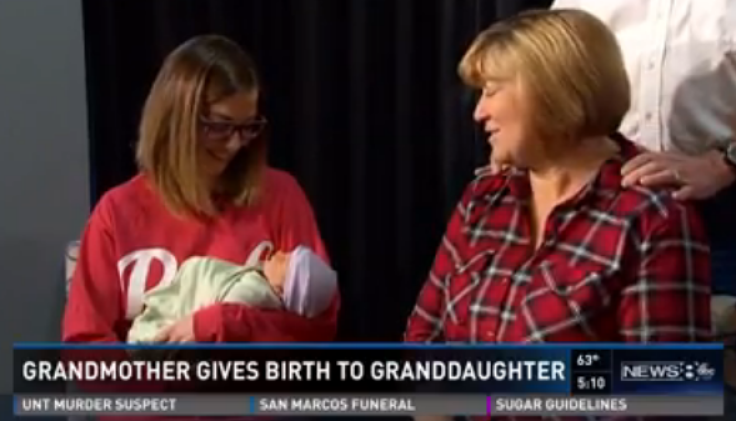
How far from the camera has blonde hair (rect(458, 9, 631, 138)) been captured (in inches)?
51.0

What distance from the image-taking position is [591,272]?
127 centimetres

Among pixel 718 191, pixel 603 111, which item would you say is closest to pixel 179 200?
pixel 603 111

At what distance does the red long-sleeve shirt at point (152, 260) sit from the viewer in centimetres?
150

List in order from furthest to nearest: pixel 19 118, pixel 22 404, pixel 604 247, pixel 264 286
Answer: pixel 19 118 < pixel 264 286 < pixel 22 404 < pixel 604 247

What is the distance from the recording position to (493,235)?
1.37m

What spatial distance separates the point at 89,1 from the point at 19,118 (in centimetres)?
22

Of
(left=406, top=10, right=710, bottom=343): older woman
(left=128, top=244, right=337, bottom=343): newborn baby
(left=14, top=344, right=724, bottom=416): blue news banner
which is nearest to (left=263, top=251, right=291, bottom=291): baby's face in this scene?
(left=128, top=244, right=337, bottom=343): newborn baby

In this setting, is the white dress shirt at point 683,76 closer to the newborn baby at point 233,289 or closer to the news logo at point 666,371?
the news logo at point 666,371

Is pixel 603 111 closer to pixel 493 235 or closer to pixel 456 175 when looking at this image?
pixel 493 235

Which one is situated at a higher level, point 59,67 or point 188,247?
point 59,67

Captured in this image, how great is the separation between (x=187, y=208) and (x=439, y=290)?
13.8 inches

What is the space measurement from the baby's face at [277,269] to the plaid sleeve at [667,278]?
17.6 inches

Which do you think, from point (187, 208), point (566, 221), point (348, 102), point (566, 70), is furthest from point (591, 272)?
point (348, 102)

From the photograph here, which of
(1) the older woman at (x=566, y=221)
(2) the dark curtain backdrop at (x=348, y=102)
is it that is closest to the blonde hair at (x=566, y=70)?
(1) the older woman at (x=566, y=221)
